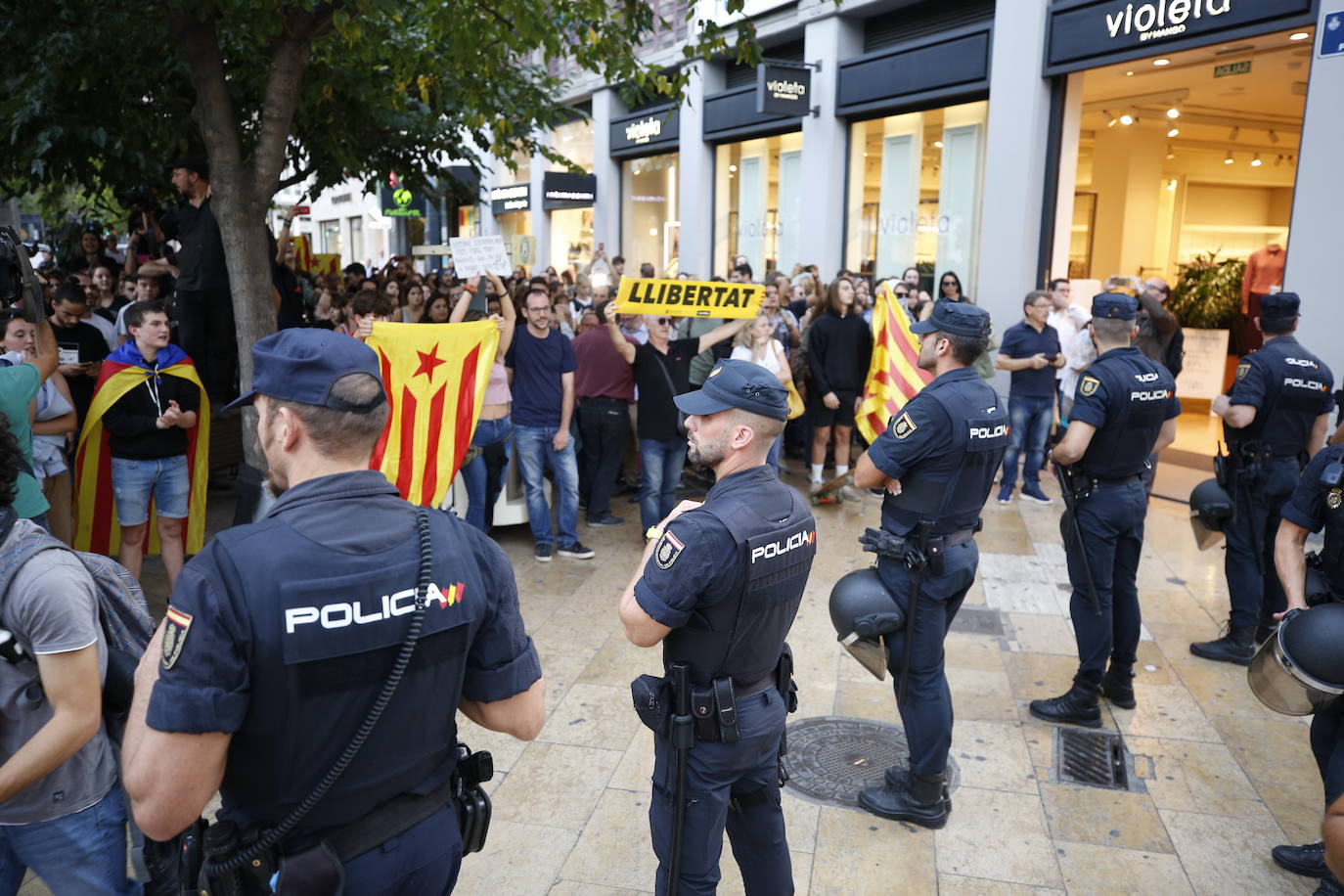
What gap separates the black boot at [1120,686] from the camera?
5289 mm

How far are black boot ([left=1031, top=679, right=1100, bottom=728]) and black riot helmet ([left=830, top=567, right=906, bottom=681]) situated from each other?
1523mm

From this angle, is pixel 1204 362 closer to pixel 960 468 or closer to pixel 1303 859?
pixel 1303 859

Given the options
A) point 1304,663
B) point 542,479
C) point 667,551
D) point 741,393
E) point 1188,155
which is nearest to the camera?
point 667,551

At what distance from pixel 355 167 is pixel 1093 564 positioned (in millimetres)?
8415

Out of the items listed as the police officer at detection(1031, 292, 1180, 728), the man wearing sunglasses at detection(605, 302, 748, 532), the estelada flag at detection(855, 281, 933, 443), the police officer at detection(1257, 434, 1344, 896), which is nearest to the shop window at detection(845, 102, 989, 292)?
the estelada flag at detection(855, 281, 933, 443)

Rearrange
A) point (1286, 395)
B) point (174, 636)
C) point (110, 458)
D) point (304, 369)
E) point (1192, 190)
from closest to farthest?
point (174, 636), point (304, 369), point (1286, 395), point (110, 458), point (1192, 190)

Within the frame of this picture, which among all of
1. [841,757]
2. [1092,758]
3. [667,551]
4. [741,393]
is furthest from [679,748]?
[1092,758]

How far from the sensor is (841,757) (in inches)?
188

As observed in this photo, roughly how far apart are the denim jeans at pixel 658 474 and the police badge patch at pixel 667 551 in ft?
16.5

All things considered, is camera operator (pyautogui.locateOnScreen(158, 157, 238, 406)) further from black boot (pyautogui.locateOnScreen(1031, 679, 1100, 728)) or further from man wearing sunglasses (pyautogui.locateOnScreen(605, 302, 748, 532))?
black boot (pyautogui.locateOnScreen(1031, 679, 1100, 728))

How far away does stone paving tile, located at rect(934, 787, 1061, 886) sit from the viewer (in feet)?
12.8

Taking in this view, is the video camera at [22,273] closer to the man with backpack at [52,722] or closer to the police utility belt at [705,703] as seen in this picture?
the man with backpack at [52,722]

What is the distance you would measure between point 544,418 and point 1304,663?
5.45 m

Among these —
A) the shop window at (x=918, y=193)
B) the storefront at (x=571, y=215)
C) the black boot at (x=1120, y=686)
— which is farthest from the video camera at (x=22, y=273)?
the storefront at (x=571, y=215)
